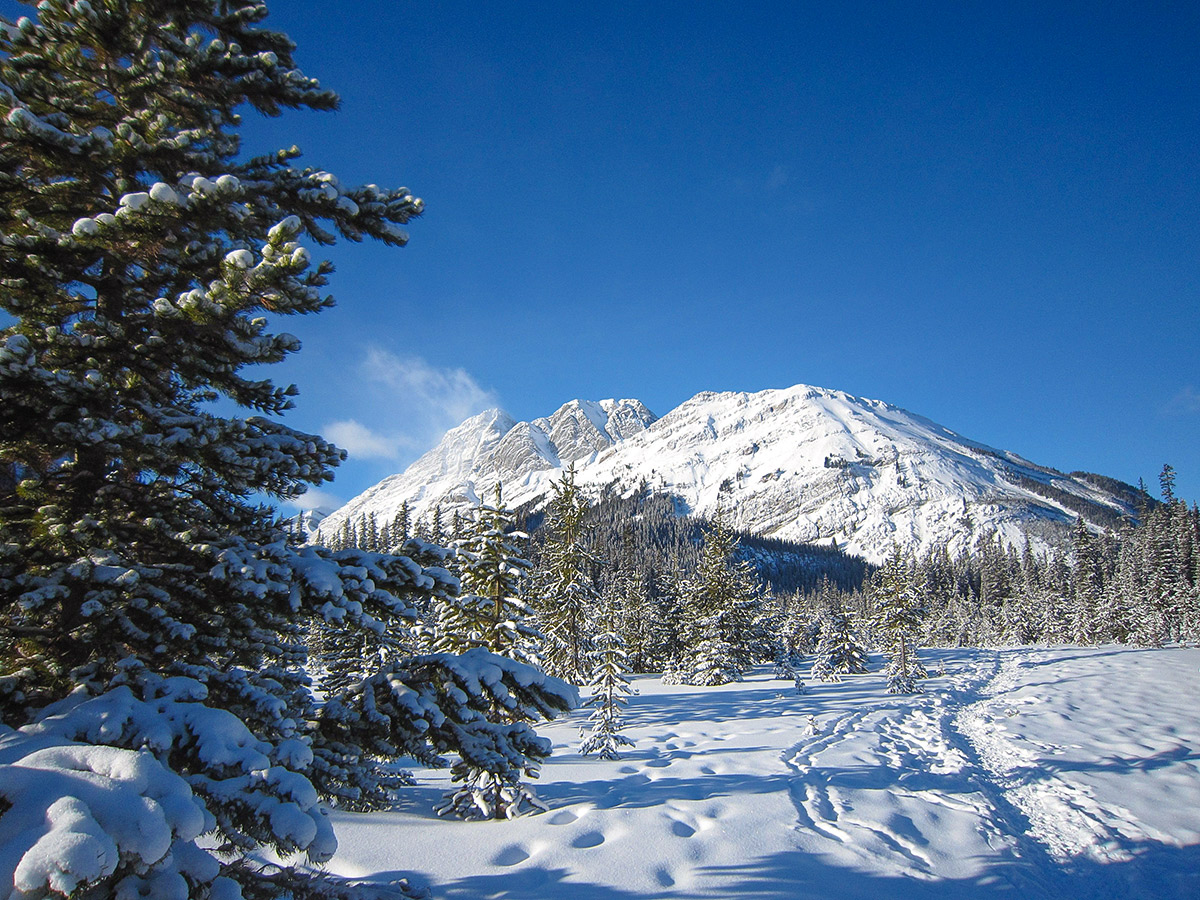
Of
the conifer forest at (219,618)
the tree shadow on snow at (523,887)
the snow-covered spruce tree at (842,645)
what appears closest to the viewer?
the conifer forest at (219,618)

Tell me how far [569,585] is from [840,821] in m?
16.1

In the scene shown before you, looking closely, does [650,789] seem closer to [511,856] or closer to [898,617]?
[511,856]

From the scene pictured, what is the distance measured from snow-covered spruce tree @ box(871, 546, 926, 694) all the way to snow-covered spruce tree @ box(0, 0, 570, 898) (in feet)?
94.4

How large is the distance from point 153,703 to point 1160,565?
76.3m

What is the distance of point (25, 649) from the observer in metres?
3.22

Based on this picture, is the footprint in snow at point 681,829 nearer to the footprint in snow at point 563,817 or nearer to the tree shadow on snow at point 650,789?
the tree shadow on snow at point 650,789

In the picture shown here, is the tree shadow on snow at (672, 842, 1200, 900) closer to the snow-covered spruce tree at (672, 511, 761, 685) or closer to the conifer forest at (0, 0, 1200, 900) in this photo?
the conifer forest at (0, 0, 1200, 900)

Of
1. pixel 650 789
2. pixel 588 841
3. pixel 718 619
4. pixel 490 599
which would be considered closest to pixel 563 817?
pixel 588 841

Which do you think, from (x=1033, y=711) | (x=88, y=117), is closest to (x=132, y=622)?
(x=88, y=117)

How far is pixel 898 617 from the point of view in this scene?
30.8m

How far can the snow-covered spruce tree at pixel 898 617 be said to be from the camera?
26594 mm

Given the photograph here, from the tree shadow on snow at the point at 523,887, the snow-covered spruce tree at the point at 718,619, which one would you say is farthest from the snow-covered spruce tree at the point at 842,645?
the tree shadow on snow at the point at 523,887

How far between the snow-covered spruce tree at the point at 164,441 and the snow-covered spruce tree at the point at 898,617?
2877 centimetres

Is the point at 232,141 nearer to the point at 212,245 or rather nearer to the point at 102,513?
the point at 212,245
